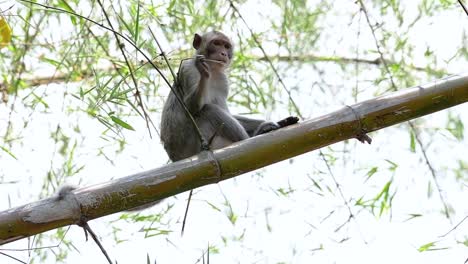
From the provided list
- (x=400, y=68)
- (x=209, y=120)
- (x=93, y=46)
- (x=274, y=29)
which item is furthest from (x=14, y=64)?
(x=400, y=68)

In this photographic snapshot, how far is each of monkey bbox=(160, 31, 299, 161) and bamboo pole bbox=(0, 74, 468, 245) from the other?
5.72 feet

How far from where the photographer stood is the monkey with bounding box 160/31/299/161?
6195 mm

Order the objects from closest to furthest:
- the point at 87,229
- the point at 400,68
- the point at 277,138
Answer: the point at 87,229 → the point at 277,138 → the point at 400,68

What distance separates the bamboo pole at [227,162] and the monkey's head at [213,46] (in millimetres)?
2543

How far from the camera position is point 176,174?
3990mm

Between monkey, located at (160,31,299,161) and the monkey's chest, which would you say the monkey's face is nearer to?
monkey, located at (160,31,299,161)

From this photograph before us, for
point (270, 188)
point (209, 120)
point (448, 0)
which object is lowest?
point (270, 188)

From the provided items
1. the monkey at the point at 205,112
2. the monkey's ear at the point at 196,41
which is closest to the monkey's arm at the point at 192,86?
the monkey at the point at 205,112

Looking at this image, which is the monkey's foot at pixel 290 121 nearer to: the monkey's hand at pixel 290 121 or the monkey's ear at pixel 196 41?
the monkey's hand at pixel 290 121

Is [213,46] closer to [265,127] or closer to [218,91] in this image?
[218,91]

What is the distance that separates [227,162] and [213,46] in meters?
2.79

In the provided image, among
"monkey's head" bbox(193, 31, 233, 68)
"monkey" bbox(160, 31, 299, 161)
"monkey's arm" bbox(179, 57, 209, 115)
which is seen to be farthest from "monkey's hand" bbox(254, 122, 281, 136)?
"monkey's head" bbox(193, 31, 233, 68)

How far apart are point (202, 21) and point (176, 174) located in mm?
3322

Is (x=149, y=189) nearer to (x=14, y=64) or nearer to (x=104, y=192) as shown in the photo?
(x=104, y=192)
